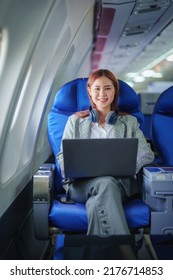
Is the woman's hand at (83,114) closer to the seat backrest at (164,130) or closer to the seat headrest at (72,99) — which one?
the seat headrest at (72,99)

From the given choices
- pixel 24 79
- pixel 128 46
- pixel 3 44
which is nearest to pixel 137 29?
pixel 128 46

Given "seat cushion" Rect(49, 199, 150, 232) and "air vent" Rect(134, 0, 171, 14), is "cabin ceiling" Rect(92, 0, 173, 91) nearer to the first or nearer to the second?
"air vent" Rect(134, 0, 171, 14)

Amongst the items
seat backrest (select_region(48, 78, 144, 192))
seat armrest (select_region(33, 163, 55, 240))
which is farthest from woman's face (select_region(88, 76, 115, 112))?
seat armrest (select_region(33, 163, 55, 240))

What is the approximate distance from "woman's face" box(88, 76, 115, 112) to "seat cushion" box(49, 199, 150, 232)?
28.5 inches

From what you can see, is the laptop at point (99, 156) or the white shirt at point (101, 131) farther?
the white shirt at point (101, 131)

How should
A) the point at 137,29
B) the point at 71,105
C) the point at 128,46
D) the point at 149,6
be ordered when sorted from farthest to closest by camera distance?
the point at 128,46 < the point at 137,29 < the point at 149,6 < the point at 71,105

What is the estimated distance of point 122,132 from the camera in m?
2.44

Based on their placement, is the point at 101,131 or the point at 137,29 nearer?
the point at 101,131

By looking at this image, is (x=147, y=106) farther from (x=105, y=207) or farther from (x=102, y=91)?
(x=105, y=207)

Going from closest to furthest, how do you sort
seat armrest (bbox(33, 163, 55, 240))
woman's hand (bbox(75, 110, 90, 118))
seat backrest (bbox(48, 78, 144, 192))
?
seat armrest (bbox(33, 163, 55, 240)) → woman's hand (bbox(75, 110, 90, 118)) → seat backrest (bbox(48, 78, 144, 192))

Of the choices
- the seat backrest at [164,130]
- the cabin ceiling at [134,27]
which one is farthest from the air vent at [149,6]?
the seat backrest at [164,130]

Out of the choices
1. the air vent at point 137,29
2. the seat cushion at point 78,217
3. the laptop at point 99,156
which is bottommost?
the seat cushion at point 78,217

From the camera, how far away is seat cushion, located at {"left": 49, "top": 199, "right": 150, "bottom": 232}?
84.4 inches

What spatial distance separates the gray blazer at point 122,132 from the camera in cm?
238
